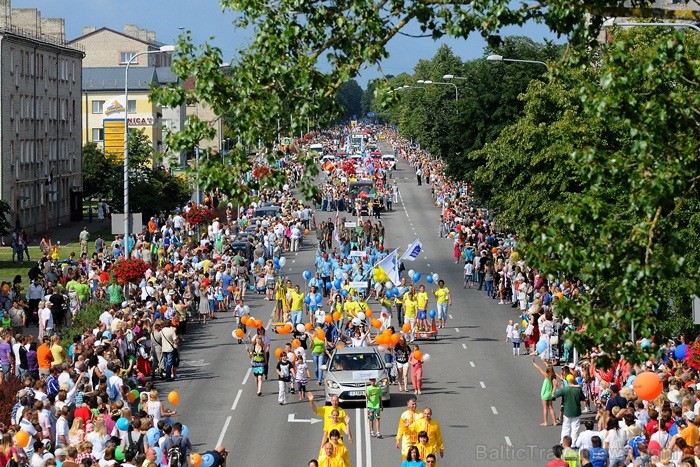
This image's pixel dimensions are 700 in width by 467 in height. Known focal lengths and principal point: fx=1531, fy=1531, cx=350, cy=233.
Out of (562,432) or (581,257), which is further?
(562,432)

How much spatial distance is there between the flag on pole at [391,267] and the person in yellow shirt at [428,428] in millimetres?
21900

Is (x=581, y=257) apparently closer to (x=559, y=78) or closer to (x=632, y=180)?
(x=632, y=180)

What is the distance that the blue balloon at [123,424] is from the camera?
2360 cm

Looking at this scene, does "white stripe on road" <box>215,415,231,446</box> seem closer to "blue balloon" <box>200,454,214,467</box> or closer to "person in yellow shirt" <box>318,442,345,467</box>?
"blue balloon" <box>200,454,214,467</box>

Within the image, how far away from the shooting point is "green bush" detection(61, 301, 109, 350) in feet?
119

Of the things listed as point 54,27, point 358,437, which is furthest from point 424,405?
point 54,27

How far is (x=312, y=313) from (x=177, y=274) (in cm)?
722

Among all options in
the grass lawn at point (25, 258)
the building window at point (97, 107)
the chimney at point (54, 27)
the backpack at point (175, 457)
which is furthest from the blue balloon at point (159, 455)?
the building window at point (97, 107)

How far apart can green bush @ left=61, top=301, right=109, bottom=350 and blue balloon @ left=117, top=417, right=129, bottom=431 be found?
36.1 feet

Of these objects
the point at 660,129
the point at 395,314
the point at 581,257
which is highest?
the point at 660,129

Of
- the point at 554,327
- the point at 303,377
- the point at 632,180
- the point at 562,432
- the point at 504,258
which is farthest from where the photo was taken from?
the point at 504,258

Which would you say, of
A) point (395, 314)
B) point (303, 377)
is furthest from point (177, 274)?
point (303, 377)

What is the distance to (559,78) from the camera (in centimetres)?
1708

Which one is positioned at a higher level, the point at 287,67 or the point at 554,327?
the point at 287,67
